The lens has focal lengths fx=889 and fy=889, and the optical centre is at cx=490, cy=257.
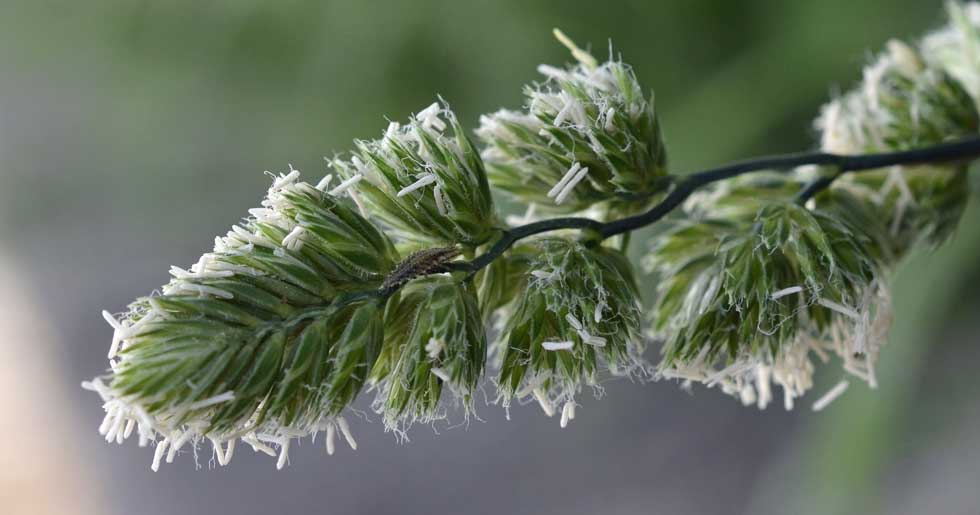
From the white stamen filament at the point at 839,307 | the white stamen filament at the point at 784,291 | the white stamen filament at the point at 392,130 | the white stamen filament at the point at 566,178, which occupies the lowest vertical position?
the white stamen filament at the point at 839,307

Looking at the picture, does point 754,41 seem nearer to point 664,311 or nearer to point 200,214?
point 664,311

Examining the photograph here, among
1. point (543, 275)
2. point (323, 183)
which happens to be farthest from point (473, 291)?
point (323, 183)

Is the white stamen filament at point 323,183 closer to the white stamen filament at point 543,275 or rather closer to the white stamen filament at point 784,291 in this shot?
the white stamen filament at point 543,275

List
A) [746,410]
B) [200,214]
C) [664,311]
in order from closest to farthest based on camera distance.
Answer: [664,311], [746,410], [200,214]

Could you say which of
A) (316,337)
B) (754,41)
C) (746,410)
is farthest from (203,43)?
(316,337)

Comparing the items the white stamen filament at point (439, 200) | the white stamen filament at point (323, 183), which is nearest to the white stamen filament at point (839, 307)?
the white stamen filament at point (439, 200)

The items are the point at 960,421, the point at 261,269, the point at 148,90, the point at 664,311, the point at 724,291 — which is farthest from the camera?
the point at 148,90
